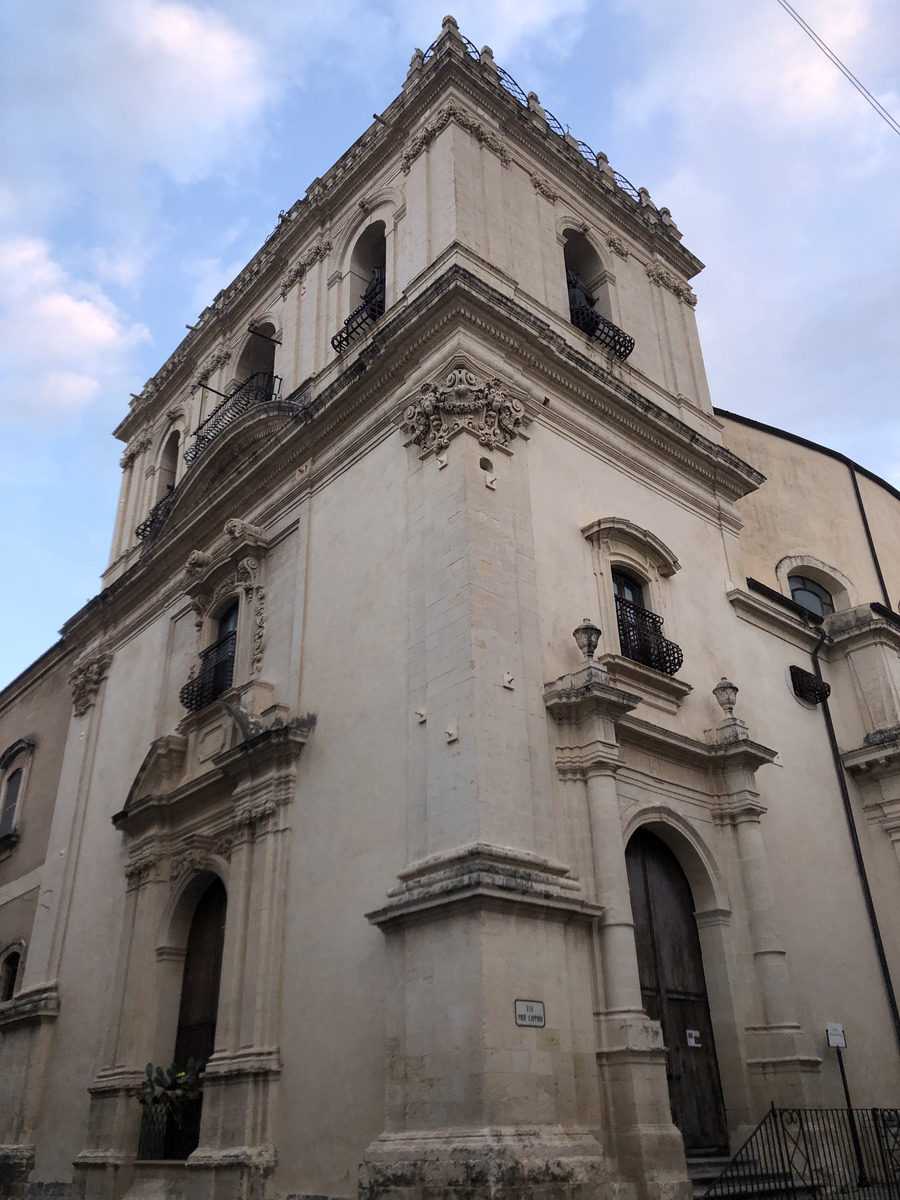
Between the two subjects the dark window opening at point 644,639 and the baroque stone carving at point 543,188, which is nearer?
the dark window opening at point 644,639

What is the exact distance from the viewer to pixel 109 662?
21.4 metres

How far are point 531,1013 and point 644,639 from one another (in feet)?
19.0

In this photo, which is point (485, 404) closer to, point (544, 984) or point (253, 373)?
point (544, 984)

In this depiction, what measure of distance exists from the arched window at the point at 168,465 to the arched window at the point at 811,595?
14.1 m

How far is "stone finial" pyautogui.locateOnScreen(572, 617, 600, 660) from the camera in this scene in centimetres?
1260

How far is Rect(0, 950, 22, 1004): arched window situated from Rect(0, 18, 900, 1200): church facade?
0.12 metres

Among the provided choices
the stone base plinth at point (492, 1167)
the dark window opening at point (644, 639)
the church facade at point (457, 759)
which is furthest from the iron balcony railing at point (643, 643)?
the stone base plinth at point (492, 1167)

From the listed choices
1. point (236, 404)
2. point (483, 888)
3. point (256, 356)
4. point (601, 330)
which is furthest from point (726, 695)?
point (256, 356)

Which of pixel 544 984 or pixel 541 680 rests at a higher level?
pixel 541 680

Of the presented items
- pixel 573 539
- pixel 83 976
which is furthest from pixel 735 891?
pixel 83 976

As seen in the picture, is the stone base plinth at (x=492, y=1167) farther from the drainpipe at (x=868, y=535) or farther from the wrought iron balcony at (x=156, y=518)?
the drainpipe at (x=868, y=535)

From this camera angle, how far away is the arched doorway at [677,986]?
11.9m

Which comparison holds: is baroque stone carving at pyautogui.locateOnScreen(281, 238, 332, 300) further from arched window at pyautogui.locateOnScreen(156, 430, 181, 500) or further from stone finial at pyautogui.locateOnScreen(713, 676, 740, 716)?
stone finial at pyautogui.locateOnScreen(713, 676, 740, 716)

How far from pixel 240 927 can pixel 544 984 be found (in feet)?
15.7
